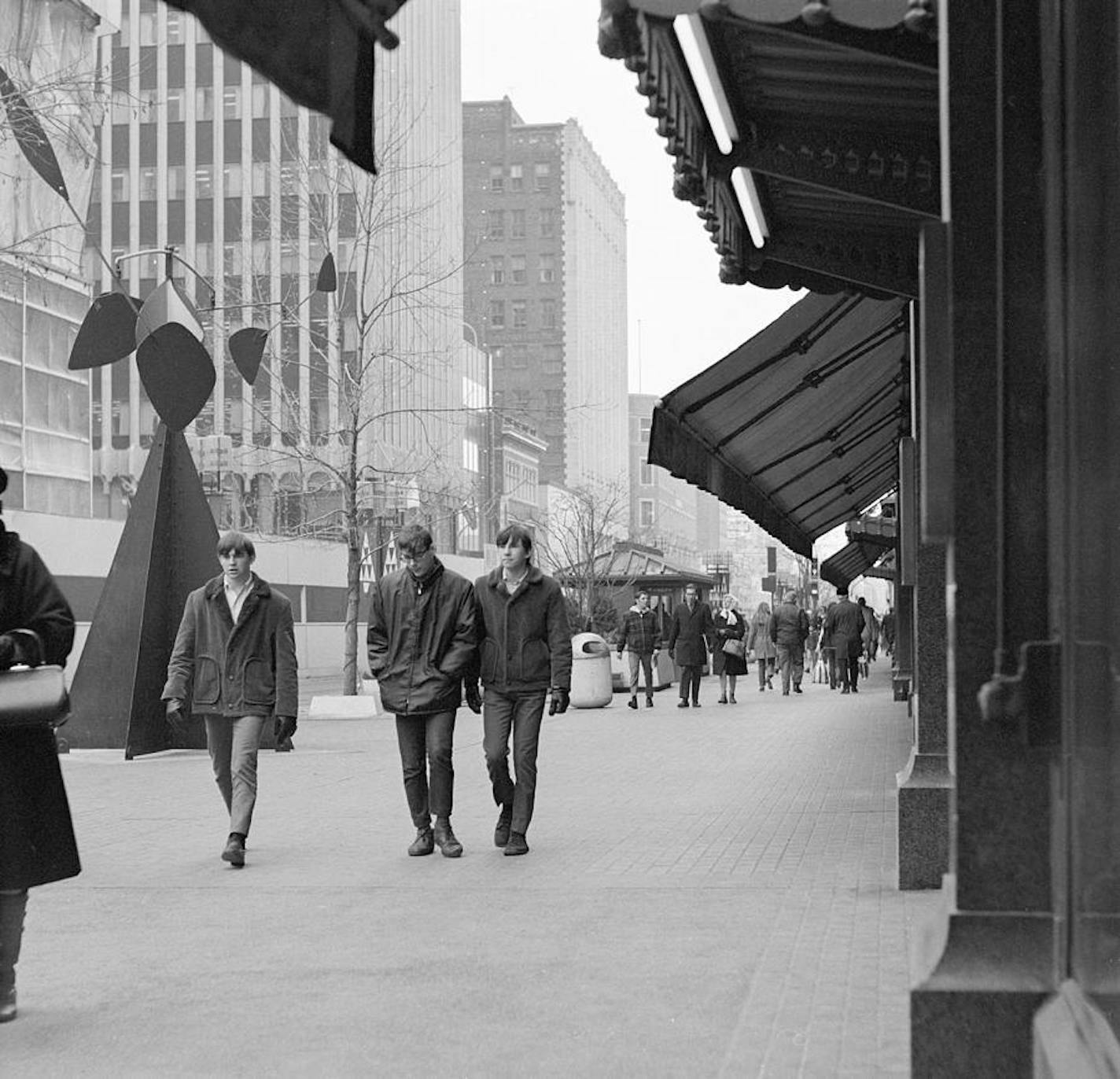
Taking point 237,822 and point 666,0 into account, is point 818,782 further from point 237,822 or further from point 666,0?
point 666,0

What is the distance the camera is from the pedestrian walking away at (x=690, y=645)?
27188 mm

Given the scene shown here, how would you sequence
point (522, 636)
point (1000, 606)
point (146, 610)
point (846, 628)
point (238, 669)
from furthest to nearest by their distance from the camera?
1. point (846, 628)
2. point (146, 610)
3. point (522, 636)
4. point (238, 669)
5. point (1000, 606)

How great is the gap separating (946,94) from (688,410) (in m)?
7.39

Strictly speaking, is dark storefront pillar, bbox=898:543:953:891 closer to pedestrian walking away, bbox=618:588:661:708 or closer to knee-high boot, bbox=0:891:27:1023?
knee-high boot, bbox=0:891:27:1023

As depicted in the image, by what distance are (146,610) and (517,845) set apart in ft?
26.9

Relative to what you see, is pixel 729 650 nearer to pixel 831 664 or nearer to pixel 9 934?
pixel 831 664

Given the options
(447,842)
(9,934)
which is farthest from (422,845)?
(9,934)

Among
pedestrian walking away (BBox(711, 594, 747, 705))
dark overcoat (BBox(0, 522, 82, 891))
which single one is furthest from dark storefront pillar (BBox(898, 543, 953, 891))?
pedestrian walking away (BBox(711, 594, 747, 705))

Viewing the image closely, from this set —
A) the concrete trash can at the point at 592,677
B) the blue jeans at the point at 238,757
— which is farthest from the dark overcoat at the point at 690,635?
the blue jeans at the point at 238,757

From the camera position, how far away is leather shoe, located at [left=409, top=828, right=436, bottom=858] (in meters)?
9.92

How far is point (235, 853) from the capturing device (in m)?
9.54

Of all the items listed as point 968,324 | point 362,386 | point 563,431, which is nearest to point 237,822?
point 968,324

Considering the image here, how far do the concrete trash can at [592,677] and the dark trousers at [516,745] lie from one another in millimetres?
17425

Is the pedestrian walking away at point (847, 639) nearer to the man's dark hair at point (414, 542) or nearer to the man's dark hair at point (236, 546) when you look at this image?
the man's dark hair at point (414, 542)
